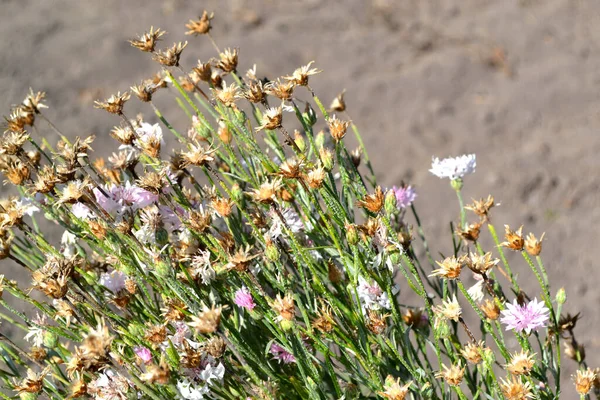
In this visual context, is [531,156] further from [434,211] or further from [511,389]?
[511,389]

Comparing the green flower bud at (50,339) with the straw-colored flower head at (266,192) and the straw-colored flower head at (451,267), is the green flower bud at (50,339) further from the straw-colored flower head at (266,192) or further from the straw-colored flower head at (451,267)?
the straw-colored flower head at (451,267)

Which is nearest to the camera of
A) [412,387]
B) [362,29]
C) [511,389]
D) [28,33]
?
[511,389]

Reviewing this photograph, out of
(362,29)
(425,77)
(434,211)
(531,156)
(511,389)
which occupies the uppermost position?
(362,29)

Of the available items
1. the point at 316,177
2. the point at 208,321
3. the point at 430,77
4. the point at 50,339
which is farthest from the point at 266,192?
the point at 430,77

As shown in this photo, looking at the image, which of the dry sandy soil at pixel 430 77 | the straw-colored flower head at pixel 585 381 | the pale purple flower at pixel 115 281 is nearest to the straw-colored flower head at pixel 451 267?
the straw-colored flower head at pixel 585 381

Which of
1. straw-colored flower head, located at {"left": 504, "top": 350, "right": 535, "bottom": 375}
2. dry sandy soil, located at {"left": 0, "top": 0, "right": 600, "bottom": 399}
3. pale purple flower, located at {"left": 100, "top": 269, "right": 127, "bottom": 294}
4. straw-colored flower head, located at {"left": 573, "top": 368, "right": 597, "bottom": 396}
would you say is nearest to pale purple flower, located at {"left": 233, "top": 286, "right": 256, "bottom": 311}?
pale purple flower, located at {"left": 100, "top": 269, "right": 127, "bottom": 294}

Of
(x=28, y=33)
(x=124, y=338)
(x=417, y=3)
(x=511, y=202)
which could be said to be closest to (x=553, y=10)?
(x=417, y=3)

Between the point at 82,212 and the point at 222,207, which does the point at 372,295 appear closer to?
the point at 222,207

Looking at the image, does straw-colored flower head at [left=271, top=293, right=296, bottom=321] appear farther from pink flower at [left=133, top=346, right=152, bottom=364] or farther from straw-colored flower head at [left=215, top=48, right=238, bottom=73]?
straw-colored flower head at [left=215, top=48, right=238, bottom=73]
